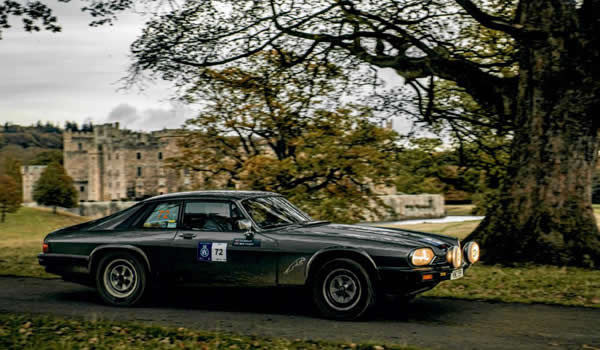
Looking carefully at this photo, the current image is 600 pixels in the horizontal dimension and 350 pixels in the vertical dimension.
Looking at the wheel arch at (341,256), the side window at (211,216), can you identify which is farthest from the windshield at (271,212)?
the wheel arch at (341,256)

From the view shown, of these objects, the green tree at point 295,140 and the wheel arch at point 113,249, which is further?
the green tree at point 295,140

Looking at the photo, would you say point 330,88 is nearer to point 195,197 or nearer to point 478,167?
point 478,167

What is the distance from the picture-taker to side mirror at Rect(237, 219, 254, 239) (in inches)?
287

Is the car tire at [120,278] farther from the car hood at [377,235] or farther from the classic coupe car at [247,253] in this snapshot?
the car hood at [377,235]

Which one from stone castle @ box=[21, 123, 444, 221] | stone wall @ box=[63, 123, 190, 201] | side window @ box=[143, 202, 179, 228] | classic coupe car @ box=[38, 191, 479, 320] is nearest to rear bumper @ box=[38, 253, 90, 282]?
classic coupe car @ box=[38, 191, 479, 320]

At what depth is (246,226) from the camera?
738 cm

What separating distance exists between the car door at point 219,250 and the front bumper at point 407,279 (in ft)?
4.15

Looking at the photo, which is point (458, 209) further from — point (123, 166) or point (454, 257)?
point (454, 257)

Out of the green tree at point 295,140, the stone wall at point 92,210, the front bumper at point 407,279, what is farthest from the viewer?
the stone wall at point 92,210

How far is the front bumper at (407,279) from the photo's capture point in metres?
6.59

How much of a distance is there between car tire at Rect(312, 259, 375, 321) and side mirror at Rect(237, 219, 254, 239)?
93 centimetres

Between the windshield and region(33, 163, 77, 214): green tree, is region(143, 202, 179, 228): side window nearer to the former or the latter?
the windshield

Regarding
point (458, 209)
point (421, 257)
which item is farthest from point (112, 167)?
point (421, 257)

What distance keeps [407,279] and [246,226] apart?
1.98m
